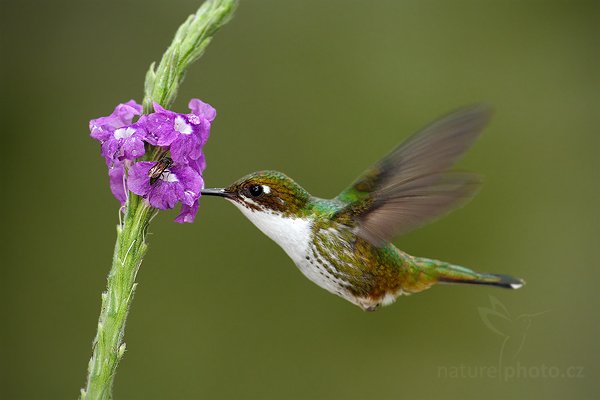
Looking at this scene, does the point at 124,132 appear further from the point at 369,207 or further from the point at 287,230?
the point at 369,207

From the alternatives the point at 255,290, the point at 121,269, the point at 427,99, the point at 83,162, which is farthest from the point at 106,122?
the point at 427,99

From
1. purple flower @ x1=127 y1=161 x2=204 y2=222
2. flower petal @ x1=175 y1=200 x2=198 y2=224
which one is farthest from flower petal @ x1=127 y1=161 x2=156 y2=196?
flower petal @ x1=175 y1=200 x2=198 y2=224

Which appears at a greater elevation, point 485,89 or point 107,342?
point 485,89

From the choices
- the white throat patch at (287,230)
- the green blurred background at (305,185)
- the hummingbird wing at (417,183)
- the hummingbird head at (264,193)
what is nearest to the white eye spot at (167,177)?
the hummingbird head at (264,193)

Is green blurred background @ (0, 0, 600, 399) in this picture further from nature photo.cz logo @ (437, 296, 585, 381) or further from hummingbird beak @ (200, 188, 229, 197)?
hummingbird beak @ (200, 188, 229, 197)

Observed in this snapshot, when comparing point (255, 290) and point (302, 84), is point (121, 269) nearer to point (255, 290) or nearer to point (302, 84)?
point (255, 290)

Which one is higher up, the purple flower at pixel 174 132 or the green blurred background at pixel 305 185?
the green blurred background at pixel 305 185

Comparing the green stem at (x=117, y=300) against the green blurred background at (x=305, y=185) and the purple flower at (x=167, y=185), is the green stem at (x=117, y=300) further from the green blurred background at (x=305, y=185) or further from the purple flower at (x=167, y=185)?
the green blurred background at (x=305, y=185)

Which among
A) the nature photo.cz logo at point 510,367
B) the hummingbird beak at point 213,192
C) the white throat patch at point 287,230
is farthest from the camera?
the nature photo.cz logo at point 510,367
